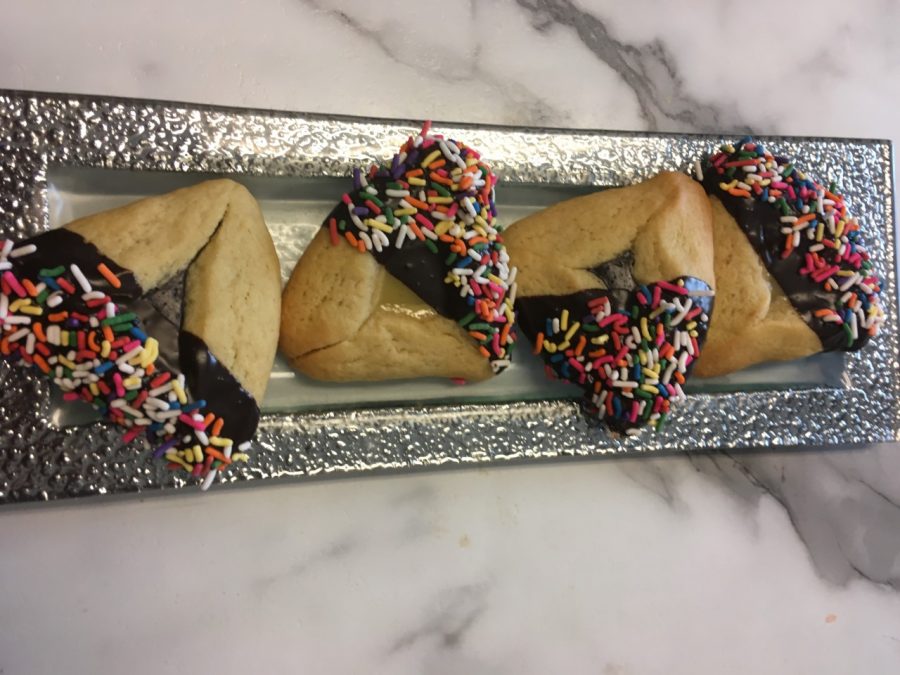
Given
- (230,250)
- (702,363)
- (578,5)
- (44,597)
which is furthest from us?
(578,5)

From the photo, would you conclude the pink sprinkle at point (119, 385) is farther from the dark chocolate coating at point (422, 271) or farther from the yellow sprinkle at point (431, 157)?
the yellow sprinkle at point (431, 157)

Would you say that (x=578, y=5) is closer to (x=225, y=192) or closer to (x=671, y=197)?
(x=671, y=197)

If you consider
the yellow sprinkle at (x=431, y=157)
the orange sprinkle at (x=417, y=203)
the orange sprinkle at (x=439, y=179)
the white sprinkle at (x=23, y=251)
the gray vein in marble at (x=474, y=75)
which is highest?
the gray vein in marble at (x=474, y=75)

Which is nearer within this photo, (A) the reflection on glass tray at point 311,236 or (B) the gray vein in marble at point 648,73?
(A) the reflection on glass tray at point 311,236

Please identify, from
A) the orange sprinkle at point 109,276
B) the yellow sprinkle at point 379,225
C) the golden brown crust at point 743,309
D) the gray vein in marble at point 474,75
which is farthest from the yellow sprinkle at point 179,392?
the golden brown crust at point 743,309

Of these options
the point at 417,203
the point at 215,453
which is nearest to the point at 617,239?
the point at 417,203

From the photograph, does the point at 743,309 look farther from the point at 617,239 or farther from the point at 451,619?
the point at 451,619

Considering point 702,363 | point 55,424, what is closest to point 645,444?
point 702,363
